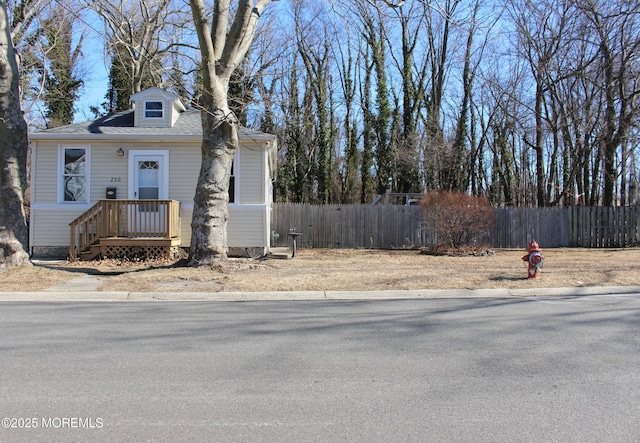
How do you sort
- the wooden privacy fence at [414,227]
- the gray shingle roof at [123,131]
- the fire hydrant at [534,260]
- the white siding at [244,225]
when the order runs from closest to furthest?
the fire hydrant at [534,260], the gray shingle roof at [123,131], the white siding at [244,225], the wooden privacy fence at [414,227]

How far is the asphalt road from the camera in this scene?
3459mm

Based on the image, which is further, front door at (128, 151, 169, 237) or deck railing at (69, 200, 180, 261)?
front door at (128, 151, 169, 237)

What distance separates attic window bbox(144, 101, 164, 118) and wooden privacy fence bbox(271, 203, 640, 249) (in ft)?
20.5

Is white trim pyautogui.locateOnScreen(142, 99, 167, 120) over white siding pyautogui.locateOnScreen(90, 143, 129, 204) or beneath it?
over

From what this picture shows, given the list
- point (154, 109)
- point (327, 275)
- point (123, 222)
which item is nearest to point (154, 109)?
point (154, 109)

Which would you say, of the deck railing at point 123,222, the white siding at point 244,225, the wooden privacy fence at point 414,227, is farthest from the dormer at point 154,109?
the wooden privacy fence at point 414,227

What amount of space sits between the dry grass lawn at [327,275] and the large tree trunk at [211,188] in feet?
1.66

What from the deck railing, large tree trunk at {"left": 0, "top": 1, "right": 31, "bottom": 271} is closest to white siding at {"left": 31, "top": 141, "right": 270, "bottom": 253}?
the deck railing

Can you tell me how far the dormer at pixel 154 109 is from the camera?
52.0 ft

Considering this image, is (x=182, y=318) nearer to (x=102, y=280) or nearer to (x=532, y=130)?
(x=102, y=280)

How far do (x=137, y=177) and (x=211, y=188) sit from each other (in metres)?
5.27

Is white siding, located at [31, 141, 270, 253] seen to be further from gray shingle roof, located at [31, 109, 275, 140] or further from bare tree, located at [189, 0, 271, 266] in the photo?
bare tree, located at [189, 0, 271, 266]

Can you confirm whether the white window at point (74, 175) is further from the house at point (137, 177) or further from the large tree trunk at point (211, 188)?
the large tree trunk at point (211, 188)

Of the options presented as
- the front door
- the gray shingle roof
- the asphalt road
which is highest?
the gray shingle roof
